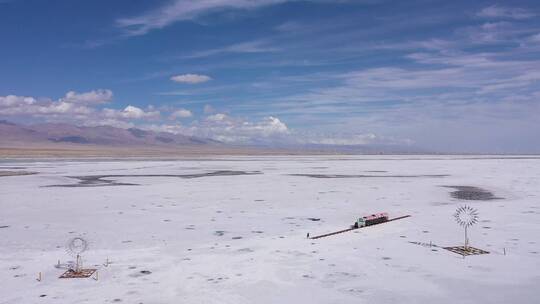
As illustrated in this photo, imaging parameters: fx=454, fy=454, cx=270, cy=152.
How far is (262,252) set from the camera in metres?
14.1

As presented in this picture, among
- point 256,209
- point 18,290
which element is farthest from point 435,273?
point 256,209

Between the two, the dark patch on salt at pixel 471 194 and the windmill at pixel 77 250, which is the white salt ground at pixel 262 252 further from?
the dark patch on salt at pixel 471 194

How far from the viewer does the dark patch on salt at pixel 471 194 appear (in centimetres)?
2777

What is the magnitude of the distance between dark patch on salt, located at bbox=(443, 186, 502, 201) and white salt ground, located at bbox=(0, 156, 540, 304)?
1688 millimetres

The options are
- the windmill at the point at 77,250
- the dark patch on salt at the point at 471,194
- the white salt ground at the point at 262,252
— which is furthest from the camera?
the dark patch on salt at the point at 471,194

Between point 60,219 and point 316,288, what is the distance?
44.7ft

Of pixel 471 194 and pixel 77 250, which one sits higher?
pixel 471 194

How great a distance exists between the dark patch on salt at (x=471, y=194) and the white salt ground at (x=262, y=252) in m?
1.69

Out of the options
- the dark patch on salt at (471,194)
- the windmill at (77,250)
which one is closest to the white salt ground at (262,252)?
the windmill at (77,250)

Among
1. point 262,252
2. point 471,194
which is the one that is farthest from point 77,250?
point 471,194

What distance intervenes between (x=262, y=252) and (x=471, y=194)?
20.9m

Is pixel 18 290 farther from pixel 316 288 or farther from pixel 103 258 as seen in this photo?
pixel 316 288

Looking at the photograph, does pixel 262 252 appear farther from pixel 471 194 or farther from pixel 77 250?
pixel 471 194

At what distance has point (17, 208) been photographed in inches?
899
